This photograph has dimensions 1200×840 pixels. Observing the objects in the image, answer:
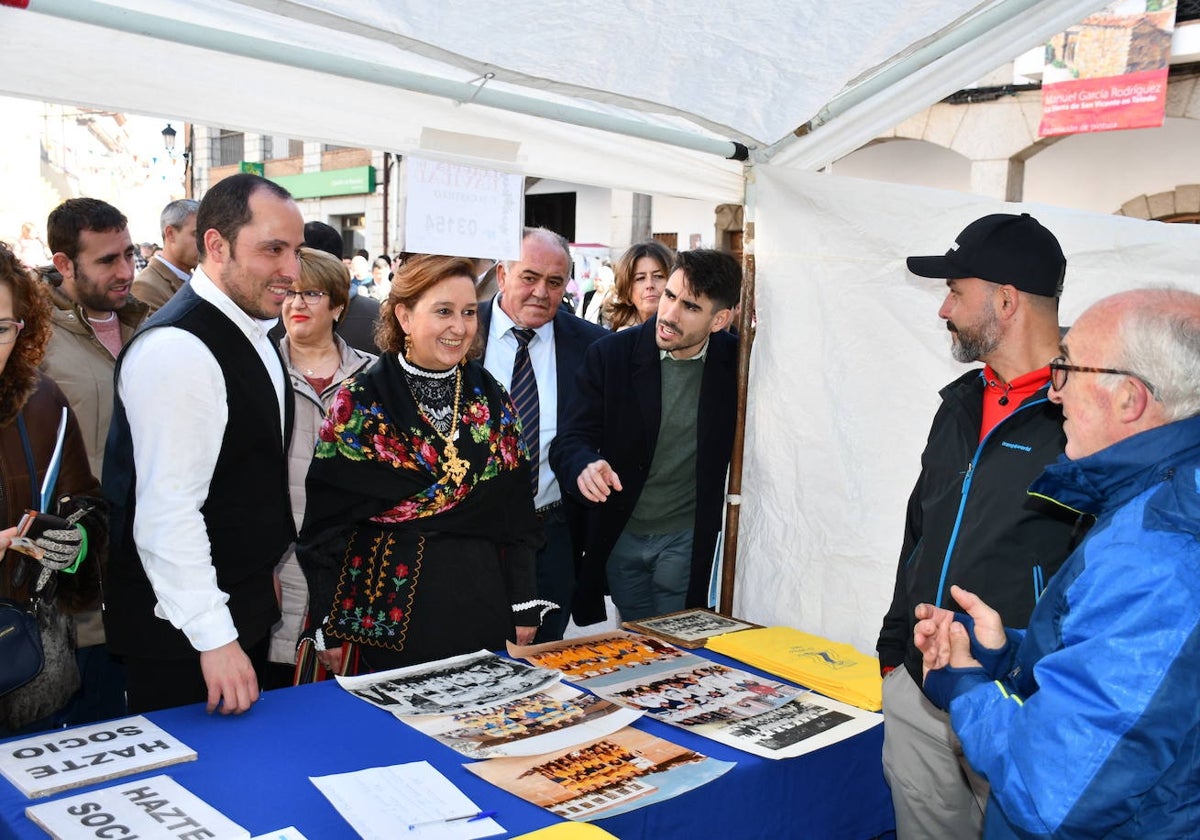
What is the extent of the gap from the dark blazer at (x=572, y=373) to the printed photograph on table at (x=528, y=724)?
1.16 meters

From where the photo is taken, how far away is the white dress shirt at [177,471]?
1.79m

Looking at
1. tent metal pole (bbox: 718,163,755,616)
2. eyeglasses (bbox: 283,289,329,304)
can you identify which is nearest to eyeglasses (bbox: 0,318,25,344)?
eyeglasses (bbox: 283,289,329,304)

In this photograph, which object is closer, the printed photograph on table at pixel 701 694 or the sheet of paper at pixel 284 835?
the sheet of paper at pixel 284 835

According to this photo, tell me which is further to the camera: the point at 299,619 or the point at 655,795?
the point at 299,619

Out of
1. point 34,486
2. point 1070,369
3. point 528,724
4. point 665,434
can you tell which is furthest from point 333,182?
point 1070,369

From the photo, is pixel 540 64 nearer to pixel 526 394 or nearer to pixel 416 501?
pixel 416 501

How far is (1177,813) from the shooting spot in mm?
1179

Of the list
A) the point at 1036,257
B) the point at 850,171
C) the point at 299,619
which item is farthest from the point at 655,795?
the point at 850,171

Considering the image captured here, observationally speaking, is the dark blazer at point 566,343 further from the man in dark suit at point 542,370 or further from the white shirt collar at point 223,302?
the white shirt collar at point 223,302

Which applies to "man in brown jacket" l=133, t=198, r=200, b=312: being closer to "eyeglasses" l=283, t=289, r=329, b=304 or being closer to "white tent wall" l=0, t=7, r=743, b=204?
"eyeglasses" l=283, t=289, r=329, b=304

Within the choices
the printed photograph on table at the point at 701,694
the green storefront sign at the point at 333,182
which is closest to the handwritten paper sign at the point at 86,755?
the printed photograph on table at the point at 701,694

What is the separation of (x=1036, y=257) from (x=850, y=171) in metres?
12.5

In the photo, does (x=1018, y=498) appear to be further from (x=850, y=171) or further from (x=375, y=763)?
(x=850, y=171)

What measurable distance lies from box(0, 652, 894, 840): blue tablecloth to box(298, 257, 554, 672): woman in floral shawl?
30 centimetres
